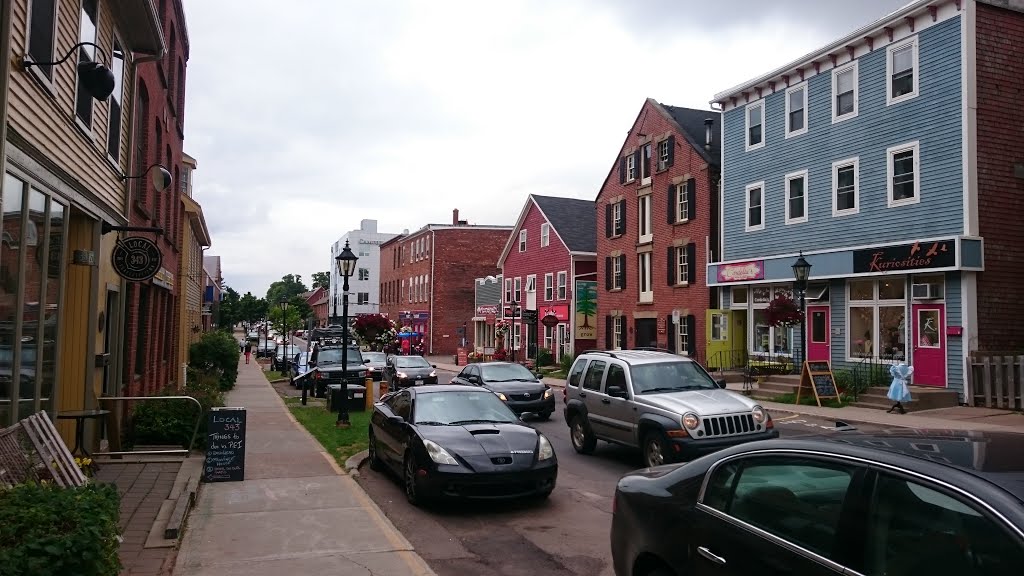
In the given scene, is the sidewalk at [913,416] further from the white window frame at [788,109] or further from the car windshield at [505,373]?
the white window frame at [788,109]

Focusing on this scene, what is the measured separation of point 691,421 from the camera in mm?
9797

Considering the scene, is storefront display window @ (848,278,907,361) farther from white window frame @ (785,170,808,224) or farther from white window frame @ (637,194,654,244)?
white window frame @ (637,194,654,244)

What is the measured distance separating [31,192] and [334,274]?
111m

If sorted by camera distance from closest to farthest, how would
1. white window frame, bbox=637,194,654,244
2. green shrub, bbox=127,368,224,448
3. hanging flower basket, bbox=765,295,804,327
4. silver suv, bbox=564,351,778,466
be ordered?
silver suv, bbox=564,351,778,466 < green shrub, bbox=127,368,224,448 < hanging flower basket, bbox=765,295,804,327 < white window frame, bbox=637,194,654,244

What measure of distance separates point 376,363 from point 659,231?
44.1 feet

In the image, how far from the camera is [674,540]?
13.7 ft

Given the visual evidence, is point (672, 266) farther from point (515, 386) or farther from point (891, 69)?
point (515, 386)

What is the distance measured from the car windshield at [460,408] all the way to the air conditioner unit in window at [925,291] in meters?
14.7

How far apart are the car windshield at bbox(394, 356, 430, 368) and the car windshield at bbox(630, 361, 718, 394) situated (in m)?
14.3

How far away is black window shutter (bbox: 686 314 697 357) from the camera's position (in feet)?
97.0

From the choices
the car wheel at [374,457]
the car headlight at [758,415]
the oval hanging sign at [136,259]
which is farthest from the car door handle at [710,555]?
the oval hanging sign at [136,259]

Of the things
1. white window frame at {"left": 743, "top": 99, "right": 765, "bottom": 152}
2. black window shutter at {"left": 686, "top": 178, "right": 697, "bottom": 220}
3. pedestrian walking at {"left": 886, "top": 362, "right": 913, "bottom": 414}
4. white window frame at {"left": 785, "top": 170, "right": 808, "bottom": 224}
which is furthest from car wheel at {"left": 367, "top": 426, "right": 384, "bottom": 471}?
black window shutter at {"left": 686, "top": 178, "right": 697, "bottom": 220}

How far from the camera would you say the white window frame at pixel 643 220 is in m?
33.8

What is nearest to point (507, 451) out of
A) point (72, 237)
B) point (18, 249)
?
point (18, 249)
